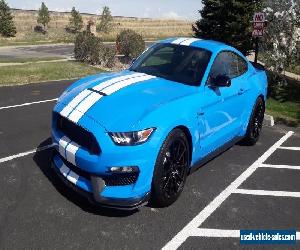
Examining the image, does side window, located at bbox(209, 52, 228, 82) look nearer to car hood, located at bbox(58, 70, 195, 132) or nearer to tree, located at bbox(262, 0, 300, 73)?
car hood, located at bbox(58, 70, 195, 132)

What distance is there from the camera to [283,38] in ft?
41.6

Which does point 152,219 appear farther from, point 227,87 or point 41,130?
point 41,130

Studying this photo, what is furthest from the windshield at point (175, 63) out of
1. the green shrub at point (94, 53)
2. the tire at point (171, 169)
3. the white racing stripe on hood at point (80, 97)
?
the green shrub at point (94, 53)

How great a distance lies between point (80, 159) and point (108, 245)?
2.95ft

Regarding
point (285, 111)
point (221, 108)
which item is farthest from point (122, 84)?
point (285, 111)

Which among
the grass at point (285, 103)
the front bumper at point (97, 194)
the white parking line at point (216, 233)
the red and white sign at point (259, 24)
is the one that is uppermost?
the red and white sign at point (259, 24)

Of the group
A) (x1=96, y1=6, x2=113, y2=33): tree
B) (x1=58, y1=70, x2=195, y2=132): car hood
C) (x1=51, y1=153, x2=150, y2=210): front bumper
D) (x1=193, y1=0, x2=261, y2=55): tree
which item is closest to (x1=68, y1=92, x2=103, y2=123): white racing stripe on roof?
(x1=58, y1=70, x2=195, y2=132): car hood

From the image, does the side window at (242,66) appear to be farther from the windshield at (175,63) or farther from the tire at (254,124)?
the windshield at (175,63)

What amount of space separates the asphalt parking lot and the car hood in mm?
1031

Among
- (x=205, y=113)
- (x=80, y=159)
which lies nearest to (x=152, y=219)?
(x=80, y=159)

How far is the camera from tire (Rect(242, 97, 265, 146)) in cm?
668

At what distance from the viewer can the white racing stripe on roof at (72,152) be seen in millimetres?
4098

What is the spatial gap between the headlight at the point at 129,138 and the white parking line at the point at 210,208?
1048mm

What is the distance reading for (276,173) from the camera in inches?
233
